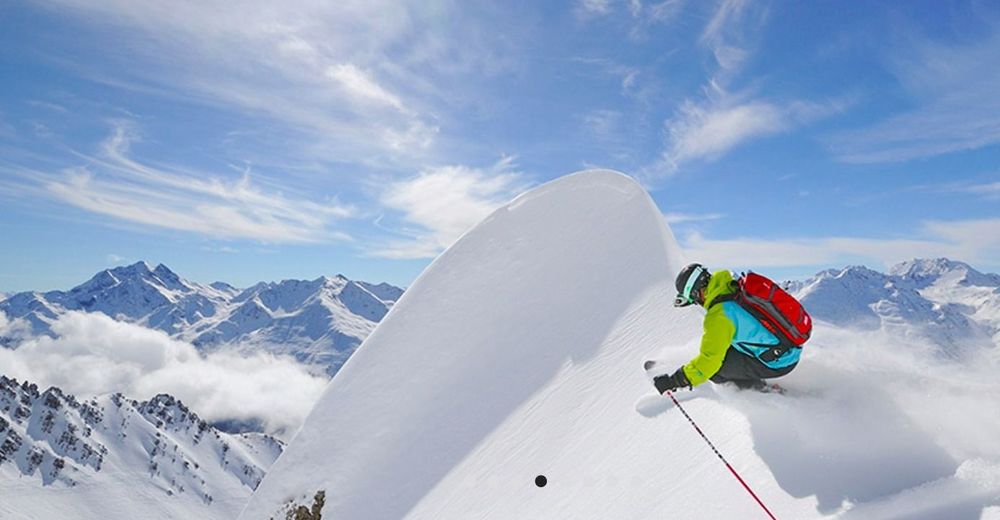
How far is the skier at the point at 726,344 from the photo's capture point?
702cm

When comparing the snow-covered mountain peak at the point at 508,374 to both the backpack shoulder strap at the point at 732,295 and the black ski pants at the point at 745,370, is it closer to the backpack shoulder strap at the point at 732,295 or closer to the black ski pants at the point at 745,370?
the black ski pants at the point at 745,370

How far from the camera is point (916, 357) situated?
317 inches

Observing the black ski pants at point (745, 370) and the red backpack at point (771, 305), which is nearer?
the red backpack at point (771, 305)

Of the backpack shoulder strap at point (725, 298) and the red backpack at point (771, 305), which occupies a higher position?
the backpack shoulder strap at point (725, 298)

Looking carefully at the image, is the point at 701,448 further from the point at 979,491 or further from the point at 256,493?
the point at 256,493

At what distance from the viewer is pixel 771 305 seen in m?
7.06

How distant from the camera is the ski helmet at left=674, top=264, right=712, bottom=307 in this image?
7.42m

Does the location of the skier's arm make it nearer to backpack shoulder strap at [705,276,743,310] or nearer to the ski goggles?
backpack shoulder strap at [705,276,743,310]

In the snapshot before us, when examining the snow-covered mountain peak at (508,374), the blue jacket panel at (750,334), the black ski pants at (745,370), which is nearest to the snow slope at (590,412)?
the snow-covered mountain peak at (508,374)

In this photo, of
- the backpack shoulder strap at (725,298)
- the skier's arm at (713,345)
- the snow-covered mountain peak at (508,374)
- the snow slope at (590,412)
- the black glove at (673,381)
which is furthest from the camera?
the snow-covered mountain peak at (508,374)

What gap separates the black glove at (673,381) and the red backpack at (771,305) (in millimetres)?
1057

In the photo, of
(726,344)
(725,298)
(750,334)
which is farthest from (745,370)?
(725,298)

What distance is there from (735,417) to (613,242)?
36.4ft

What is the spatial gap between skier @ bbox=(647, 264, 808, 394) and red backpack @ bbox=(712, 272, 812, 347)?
2.1 inches
